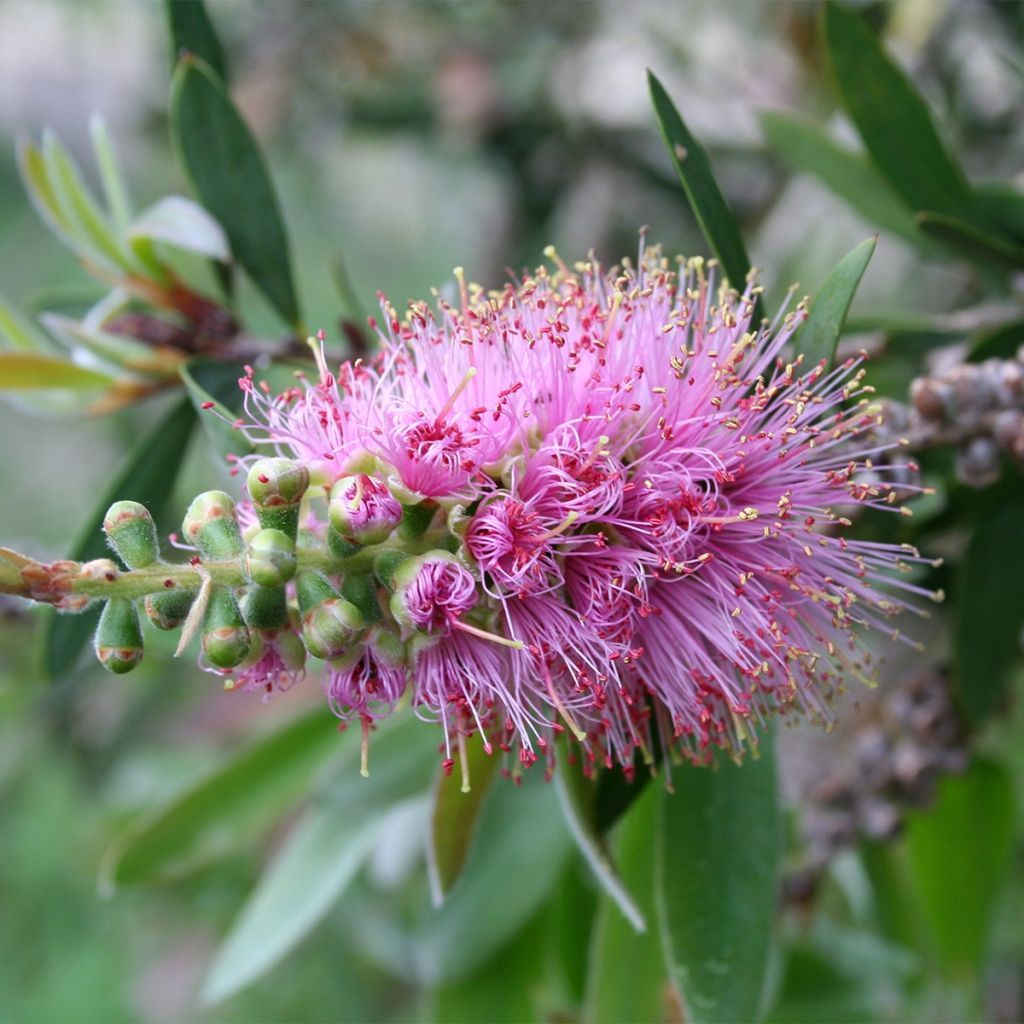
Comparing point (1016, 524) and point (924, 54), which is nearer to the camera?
point (1016, 524)

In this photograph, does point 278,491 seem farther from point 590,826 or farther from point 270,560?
point 590,826

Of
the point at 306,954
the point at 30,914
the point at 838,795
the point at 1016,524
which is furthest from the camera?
the point at 30,914

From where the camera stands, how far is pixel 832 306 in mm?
918

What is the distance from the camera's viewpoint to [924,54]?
2.08m

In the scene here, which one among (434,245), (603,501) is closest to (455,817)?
(603,501)

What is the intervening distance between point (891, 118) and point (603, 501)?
585 mm

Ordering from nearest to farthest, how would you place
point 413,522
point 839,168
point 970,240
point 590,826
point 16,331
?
point 413,522 → point 590,826 → point 970,240 → point 839,168 → point 16,331

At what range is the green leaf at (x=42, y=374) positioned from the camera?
1200mm

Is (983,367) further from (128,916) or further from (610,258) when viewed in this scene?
(128,916)

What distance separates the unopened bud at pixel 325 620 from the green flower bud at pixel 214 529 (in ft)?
0.21

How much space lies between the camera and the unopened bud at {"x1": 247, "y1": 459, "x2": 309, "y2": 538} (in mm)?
806

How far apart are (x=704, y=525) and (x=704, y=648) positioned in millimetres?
117

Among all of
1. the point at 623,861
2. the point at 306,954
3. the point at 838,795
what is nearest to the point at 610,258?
the point at 838,795

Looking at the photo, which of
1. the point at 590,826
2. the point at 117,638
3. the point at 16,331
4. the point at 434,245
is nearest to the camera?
the point at 117,638
